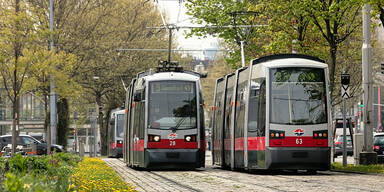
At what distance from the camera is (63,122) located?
155 ft

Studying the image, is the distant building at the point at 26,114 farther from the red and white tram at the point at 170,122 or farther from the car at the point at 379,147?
the red and white tram at the point at 170,122

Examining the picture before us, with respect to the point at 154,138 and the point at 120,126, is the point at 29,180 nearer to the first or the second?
the point at 154,138

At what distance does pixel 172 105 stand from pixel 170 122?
0.52 metres

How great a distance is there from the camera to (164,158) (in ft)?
75.0

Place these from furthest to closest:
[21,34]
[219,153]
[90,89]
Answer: [90,89]
[21,34]
[219,153]

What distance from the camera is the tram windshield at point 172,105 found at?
23.3 metres

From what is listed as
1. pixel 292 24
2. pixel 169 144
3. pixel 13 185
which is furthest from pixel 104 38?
pixel 13 185

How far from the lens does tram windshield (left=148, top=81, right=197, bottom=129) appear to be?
76.6 feet

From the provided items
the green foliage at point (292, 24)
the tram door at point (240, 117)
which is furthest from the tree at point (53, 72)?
the tram door at point (240, 117)

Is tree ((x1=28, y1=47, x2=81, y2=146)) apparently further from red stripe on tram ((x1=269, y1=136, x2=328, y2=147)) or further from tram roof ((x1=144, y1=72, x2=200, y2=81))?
red stripe on tram ((x1=269, y1=136, x2=328, y2=147))

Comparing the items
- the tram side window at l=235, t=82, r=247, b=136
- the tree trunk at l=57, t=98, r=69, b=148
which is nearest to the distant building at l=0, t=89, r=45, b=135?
the tree trunk at l=57, t=98, r=69, b=148

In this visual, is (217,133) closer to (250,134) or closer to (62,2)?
(250,134)

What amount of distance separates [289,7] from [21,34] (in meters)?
11.4

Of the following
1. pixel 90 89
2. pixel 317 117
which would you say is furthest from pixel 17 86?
pixel 90 89
